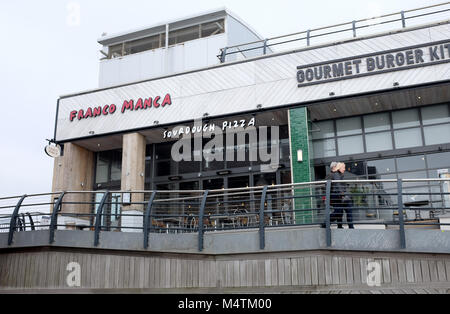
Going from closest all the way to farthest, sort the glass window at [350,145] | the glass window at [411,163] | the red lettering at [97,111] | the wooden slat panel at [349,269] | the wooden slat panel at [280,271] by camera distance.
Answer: the wooden slat panel at [349,269], the wooden slat panel at [280,271], the glass window at [411,163], the glass window at [350,145], the red lettering at [97,111]

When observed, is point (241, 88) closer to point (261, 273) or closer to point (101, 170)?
point (101, 170)

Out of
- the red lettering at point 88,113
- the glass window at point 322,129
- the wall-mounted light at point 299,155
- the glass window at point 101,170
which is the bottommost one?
the wall-mounted light at point 299,155

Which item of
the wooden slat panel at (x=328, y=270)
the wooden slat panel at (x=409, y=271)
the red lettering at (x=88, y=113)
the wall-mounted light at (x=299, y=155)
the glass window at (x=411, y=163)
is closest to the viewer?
the wooden slat panel at (x=409, y=271)

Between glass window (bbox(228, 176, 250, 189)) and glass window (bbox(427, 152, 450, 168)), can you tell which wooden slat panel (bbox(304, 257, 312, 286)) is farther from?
glass window (bbox(228, 176, 250, 189))

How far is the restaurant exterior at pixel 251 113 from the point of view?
16016 millimetres

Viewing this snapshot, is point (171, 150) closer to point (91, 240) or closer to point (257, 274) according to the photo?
point (91, 240)

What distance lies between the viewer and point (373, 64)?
16.0 meters

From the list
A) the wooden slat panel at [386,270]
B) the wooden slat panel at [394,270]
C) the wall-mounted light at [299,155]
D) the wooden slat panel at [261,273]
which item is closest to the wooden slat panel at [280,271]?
the wooden slat panel at [261,273]

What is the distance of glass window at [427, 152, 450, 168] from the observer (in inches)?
626

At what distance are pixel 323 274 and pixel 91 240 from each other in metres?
4.70

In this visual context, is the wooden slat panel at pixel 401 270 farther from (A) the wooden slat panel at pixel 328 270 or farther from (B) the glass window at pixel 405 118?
(B) the glass window at pixel 405 118

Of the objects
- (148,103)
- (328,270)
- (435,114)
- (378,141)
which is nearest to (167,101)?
(148,103)

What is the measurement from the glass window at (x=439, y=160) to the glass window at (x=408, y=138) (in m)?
0.63

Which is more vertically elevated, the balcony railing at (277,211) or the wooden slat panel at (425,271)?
the balcony railing at (277,211)
